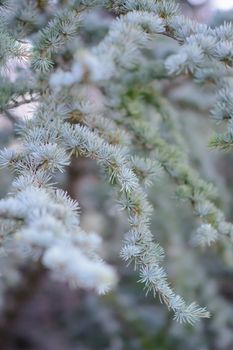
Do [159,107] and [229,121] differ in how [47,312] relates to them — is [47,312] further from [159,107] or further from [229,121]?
[229,121]

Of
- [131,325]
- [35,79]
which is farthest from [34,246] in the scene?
[131,325]

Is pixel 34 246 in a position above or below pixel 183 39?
below

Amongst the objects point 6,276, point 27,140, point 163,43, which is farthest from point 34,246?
point 6,276

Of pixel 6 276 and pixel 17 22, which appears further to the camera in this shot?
pixel 6 276

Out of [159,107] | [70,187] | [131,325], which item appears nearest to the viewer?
[159,107]

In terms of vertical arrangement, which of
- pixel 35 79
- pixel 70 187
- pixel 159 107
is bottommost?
pixel 70 187

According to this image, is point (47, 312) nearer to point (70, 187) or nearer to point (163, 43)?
point (70, 187)

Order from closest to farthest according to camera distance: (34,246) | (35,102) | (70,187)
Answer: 1. (34,246)
2. (35,102)
3. (70,187)
